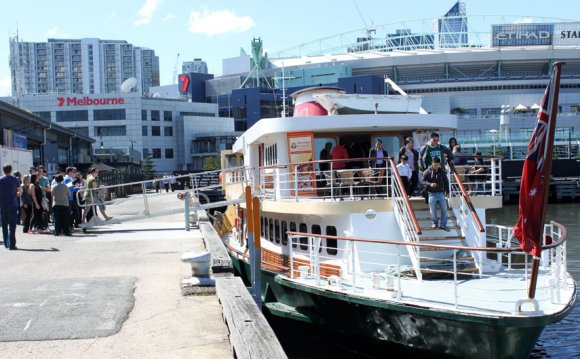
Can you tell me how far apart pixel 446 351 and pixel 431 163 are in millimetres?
3947

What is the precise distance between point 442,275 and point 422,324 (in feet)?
6.52

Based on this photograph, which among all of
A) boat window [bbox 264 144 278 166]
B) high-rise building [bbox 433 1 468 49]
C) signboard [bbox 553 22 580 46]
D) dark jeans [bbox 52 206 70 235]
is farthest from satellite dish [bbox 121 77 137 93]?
boat window [bbox 264 144 278 166]

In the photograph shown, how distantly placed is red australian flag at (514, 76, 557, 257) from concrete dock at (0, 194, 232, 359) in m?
3.82

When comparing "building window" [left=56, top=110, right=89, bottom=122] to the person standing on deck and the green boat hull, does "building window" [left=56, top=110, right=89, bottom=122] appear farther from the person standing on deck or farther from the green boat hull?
the green boat hull

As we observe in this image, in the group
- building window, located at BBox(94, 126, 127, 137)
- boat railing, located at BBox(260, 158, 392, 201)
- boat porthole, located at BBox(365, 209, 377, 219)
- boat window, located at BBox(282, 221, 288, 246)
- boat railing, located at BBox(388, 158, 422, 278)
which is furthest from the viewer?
building window, located at BBox(94, 126, 127, 137)

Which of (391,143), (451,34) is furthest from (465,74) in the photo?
(391,143)

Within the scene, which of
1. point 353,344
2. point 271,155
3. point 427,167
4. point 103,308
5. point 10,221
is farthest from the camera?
point 271,155

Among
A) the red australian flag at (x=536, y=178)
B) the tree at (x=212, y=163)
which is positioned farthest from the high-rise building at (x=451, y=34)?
the red australian flag at (x=536, y=178)

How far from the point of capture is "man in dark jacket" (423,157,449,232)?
1135cm

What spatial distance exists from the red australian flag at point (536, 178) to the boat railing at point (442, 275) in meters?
0.72

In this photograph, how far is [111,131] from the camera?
98938 mm

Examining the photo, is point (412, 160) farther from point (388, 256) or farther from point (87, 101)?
point (87, 101)

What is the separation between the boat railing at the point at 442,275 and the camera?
29.7 ft

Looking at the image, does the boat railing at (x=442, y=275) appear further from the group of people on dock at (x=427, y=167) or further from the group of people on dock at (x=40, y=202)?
the group of people on dock at (x=40, y=202)
